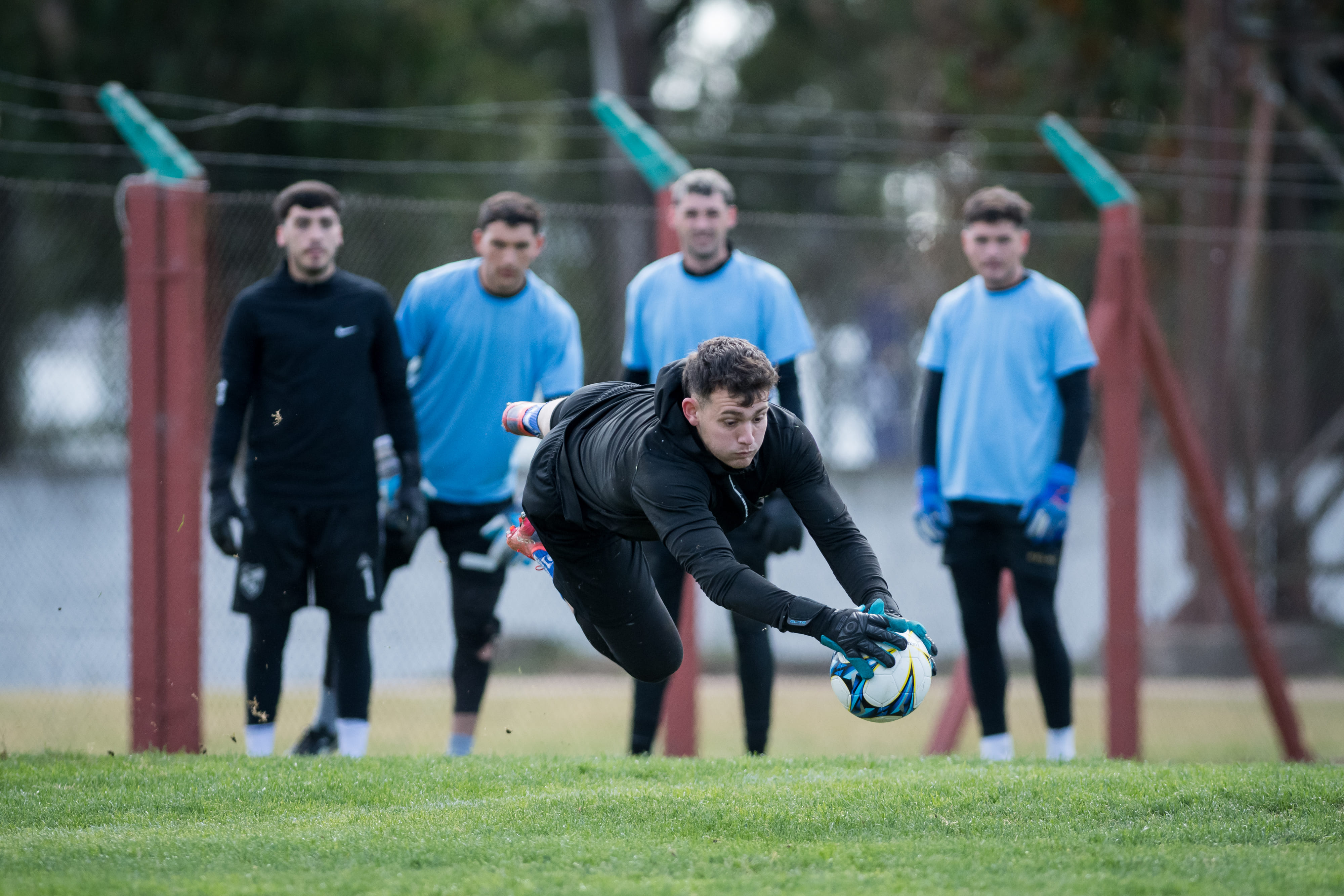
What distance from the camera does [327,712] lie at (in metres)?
6.43

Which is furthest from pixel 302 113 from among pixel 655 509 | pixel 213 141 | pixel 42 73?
pixel 42 73

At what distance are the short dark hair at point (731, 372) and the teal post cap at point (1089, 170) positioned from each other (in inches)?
153

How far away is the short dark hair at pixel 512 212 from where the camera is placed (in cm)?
613

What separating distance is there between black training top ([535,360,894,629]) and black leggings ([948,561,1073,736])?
1880 millimetres

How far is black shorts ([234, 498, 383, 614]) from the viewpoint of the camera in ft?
18.7

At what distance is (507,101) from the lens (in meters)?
24.0

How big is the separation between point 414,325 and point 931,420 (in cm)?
238

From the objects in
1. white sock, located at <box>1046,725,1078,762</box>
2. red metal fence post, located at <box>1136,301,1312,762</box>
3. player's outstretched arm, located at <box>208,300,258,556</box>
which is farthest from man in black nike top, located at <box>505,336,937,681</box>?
red metal fence post, located at <box>1136,301,1312,762</box>

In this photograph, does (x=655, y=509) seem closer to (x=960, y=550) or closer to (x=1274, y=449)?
(x=960, y=550)

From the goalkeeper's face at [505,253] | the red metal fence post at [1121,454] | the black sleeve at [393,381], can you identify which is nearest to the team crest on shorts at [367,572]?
the black sleeve at [393,381]

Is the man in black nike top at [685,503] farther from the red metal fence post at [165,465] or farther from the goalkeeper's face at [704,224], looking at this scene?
the red metal fence post at [165,465]

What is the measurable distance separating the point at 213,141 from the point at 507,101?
31.4 feet

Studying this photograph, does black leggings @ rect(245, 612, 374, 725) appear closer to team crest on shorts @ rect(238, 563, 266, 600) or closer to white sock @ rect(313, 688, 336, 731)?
team crest on shorts @ rect(238, 563, 266, 600)

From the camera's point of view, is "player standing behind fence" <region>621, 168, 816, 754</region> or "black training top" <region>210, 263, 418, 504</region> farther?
"player standing behind fence" <region>621, 168, 816, 754</region>
